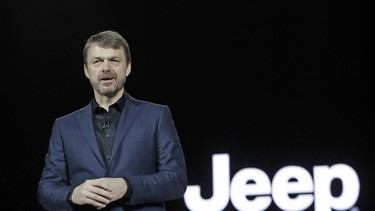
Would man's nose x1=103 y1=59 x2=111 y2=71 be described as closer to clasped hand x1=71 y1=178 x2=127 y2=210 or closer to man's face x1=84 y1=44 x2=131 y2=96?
man's face x1=84 y1=44 x2=131 y2=96

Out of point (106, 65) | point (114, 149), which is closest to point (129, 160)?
point (114, 149)

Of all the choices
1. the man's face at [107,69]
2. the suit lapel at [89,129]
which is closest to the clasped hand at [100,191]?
the suit lapel at [89,129]

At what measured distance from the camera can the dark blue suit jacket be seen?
66.1 inches

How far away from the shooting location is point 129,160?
1.69 m

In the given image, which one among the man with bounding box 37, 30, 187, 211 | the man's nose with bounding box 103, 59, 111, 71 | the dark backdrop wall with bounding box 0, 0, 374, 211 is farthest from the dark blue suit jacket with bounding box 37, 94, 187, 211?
the dark backdrop wall with bounding box 0, 0, 374, 211

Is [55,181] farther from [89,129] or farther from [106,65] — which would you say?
[106,65]

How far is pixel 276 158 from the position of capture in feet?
13.6

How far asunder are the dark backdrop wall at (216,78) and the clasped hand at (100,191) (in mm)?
2457

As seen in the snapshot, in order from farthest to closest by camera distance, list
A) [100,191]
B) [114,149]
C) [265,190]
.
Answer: [265,190]
[114,149]
[100,191]

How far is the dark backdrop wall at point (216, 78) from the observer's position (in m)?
Result: 4.04

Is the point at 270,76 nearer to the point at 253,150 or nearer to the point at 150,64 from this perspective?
the point at 253,150

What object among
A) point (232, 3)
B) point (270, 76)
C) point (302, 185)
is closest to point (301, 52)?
point (270, 76)

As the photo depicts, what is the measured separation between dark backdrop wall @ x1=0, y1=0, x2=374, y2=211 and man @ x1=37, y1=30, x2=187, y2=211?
2273mm

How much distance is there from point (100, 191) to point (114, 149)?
0.51 ft
